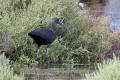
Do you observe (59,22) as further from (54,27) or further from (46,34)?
(46,34)

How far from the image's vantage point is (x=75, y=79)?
35.4 feet

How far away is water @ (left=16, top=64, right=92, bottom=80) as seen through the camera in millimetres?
11023

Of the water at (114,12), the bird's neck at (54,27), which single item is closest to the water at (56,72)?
→ the bird's neck at (54,27)

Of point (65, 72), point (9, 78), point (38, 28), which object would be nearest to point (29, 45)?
point (38, 28)

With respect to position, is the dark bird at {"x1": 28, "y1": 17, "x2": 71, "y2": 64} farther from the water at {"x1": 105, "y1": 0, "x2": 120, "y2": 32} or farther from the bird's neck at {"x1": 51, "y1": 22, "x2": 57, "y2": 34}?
the water at {"x1": 105, "y1": 0, "x2": 120, "y2": 32}

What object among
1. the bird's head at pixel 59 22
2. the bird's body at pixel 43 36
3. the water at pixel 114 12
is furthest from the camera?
the water at pixel 114 12

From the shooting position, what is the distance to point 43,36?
13.8 m

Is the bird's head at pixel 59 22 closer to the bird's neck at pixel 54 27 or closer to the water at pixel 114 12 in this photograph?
the bird's neck at pixel 54 27

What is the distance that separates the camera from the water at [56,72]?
434 inches

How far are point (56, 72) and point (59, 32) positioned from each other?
316cm

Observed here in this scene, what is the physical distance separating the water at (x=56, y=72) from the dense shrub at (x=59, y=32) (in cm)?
80

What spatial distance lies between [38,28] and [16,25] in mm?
725

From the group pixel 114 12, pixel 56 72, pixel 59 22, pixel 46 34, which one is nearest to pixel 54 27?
pixel 59 22

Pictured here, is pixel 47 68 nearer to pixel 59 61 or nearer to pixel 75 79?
pixel 59 61
